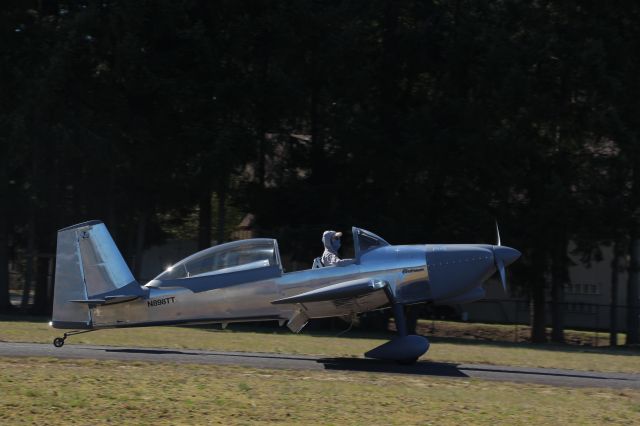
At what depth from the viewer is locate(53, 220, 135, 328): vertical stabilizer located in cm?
1563

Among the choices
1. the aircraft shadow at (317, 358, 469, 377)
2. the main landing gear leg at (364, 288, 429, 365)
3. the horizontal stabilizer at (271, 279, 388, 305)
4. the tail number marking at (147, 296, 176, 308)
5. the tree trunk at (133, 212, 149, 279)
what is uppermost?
the tree trunk at (133, 212, 149, 279)

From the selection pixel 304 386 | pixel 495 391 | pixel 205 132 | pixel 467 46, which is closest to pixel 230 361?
→ pixel 304 386

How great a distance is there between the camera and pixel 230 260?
51.4 feet

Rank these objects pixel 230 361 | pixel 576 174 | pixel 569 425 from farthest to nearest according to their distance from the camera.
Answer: pixel 576 174 → pixel 230 361 → pixel 569 425

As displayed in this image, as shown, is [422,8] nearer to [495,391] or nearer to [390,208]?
[390,208]

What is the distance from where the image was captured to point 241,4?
32.0 meters

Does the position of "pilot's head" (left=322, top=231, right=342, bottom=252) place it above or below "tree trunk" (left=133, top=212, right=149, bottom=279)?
below

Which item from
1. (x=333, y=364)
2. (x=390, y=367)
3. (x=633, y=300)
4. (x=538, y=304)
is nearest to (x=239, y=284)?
(x=333, y=364)

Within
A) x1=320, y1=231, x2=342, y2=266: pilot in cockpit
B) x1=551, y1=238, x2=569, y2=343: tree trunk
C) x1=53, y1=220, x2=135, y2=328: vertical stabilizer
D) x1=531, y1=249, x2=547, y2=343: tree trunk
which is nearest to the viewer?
x1=53, y1=220, x2=135, y2=328: vertical stabilizer

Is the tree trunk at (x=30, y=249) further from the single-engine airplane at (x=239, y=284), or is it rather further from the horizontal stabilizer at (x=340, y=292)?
the horizontal stabilizer at (x=340, y=292)

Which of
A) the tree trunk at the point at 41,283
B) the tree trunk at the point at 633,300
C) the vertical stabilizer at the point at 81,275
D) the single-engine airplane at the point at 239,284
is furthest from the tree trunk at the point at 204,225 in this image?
the single-engine airplane at the point at 239,284

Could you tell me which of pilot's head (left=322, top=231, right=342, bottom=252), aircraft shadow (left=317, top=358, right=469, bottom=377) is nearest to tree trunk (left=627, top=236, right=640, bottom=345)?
pilot's head (left=322, top=231, right=342, bottom=252)

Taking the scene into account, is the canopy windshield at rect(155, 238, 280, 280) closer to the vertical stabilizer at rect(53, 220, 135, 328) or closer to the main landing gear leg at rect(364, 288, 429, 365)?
the vertical stabilizer at rect(53, 220, 135, 328)

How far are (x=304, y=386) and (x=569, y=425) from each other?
3615 mm
